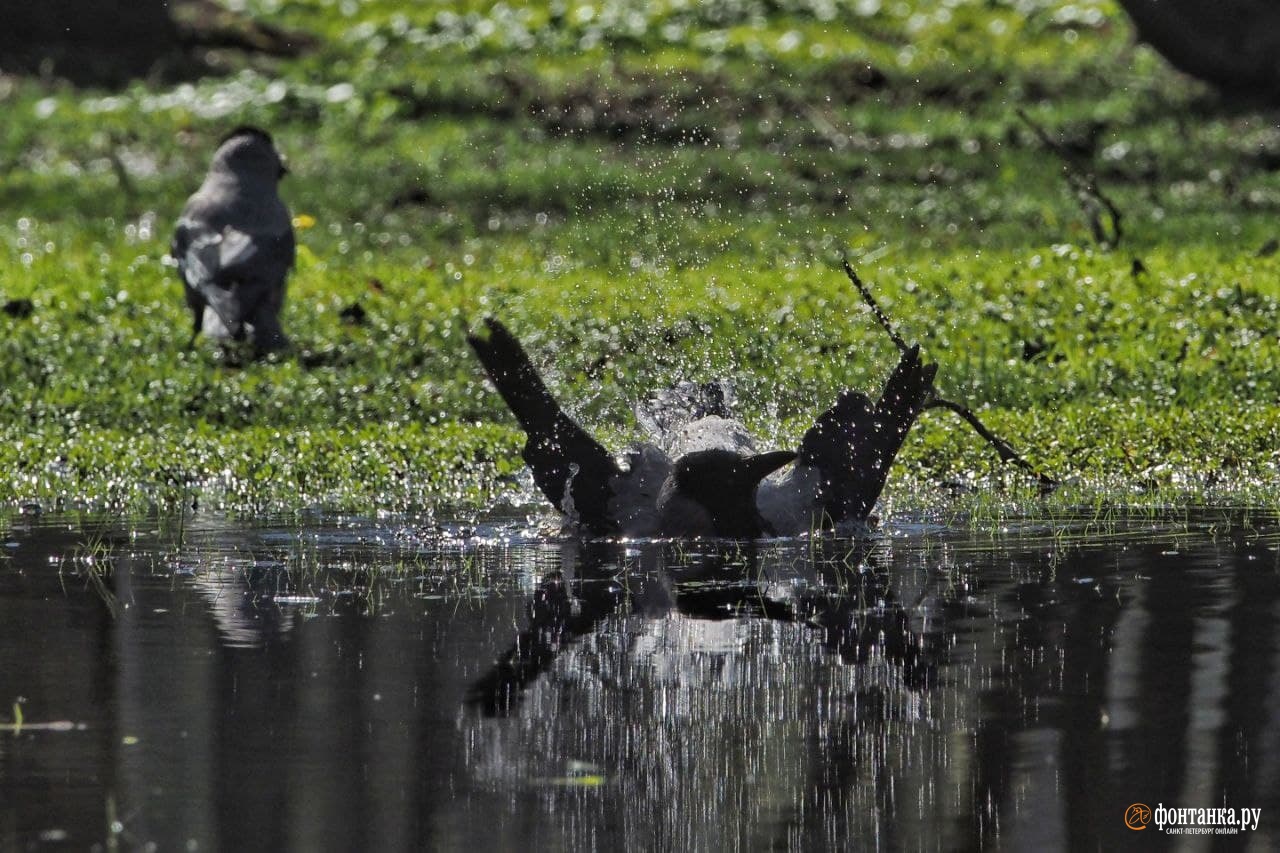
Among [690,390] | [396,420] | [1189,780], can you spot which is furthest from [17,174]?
[1189,780]

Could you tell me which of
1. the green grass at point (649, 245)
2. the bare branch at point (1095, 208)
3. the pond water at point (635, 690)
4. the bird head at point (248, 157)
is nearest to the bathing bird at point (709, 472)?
the pond water at point (635, 690)

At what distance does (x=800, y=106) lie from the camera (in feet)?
68.1

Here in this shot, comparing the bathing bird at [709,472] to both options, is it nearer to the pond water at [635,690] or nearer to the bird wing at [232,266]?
the pond water at [635,690]

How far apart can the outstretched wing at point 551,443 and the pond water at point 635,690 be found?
14 centimetres

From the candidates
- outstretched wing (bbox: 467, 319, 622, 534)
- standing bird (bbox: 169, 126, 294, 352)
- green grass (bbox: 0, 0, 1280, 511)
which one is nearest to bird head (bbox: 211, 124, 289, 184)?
standing bird (bbox: 169, 126, 294, 352)

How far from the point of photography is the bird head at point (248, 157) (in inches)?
534

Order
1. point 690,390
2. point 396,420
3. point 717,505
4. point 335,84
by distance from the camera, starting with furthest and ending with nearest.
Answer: point 335,84, point 396,420, point 690,390, point 717,505

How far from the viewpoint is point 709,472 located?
7.63 metres

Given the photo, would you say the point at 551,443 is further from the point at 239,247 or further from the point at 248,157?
the point at 248,157

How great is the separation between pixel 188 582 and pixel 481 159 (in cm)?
1284

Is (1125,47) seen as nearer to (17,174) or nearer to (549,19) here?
Answer: (549,19)

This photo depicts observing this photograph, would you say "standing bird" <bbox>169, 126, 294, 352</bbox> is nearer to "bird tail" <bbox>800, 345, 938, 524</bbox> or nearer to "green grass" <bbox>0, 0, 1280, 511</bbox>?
"green grass" <bbox>0, 0, 1280, 511</bbox>

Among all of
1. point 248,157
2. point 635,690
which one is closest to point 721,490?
point 635,690

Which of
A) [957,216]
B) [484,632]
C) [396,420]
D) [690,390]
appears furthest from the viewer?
[957,216]
